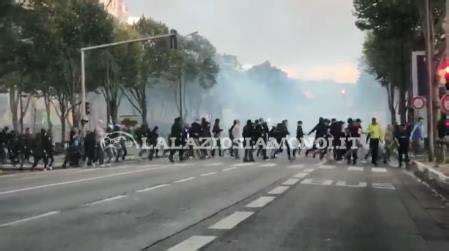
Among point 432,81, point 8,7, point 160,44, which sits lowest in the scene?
point 432,81

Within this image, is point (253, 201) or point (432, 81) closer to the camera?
point (253, 201)

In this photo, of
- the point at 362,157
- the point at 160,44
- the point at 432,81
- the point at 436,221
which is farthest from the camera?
the point at 160,44

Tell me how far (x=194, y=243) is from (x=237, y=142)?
2495 centimetres

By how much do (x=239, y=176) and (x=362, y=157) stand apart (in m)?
13.8

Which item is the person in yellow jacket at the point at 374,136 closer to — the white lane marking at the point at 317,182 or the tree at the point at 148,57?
the white lane marking at the point at 317,182

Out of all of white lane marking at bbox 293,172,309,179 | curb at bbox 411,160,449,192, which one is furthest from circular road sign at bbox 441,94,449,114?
white lane marking at bbox 293,172,309,179

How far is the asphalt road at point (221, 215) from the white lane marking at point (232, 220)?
14 mm

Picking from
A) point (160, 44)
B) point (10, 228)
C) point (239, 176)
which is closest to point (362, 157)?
point (239, 176)

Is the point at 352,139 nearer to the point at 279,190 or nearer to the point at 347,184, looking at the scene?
the point at 347,184

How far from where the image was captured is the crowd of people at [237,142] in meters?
29.4

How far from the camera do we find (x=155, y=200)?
43.0ft

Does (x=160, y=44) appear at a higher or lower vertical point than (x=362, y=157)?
higher

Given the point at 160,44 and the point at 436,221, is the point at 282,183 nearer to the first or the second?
the point at 436,221

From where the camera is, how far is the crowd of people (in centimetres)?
2938
